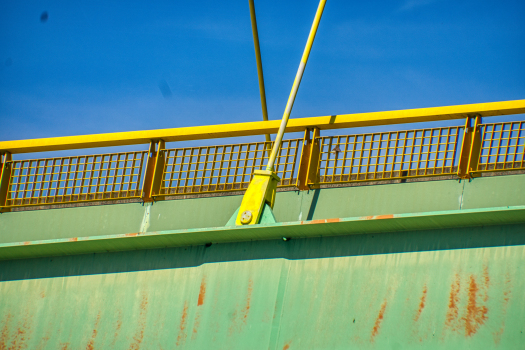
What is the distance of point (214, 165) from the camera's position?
27.3ft

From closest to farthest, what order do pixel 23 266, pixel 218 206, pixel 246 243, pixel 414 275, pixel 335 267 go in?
pixel 414 275 < pixel 335 267 < pixel 246 243 < pixel 23 266 < pixel 218 206

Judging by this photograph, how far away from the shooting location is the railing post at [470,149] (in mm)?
7066

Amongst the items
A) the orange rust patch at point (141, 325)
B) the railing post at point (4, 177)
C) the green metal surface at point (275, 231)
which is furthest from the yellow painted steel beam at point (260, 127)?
the orange rust patch at point (141, 325)

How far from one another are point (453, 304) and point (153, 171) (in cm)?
507

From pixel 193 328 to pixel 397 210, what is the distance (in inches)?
135

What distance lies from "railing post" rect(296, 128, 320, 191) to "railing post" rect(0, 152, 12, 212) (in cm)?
426

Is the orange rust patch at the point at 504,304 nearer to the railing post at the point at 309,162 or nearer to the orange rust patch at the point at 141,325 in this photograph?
the orange rust patch at the point at 141,325

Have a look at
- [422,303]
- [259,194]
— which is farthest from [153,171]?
[422,303]

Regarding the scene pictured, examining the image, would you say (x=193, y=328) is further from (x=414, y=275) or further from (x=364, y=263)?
(x=414, y=275)

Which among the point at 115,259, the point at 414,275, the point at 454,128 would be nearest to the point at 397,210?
the point at 454,128

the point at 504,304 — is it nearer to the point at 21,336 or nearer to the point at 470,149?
the point at 470,149

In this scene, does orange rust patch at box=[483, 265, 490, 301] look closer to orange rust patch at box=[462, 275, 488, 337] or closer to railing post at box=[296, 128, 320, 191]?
orange rust patch at box=[462, 275, 488, 337]

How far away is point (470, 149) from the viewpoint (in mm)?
7141

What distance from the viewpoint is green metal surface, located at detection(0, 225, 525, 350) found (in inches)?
165
